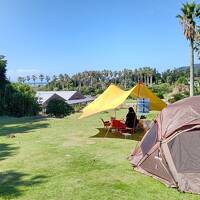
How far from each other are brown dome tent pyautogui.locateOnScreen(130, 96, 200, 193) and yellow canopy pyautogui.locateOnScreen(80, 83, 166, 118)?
5.25m

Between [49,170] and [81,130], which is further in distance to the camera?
[81,130]

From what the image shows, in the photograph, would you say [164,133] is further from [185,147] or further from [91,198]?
[91,198]

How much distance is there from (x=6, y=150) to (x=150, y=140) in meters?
6.25

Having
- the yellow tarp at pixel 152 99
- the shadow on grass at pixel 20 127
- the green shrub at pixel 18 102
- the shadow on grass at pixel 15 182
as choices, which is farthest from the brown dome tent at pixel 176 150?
the green shrub at pixel 18 102

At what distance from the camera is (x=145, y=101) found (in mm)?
18578

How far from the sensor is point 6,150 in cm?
1388

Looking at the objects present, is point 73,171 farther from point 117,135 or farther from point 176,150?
point 117,135

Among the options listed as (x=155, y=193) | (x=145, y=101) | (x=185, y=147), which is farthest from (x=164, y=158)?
(x=145, y=101)

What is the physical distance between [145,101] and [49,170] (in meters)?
9.22

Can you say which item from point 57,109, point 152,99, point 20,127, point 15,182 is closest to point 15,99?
point 57,109

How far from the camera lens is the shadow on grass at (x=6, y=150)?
12.9m

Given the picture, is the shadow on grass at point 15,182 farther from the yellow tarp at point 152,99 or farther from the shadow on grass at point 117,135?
the yellow tarp at point 152,99

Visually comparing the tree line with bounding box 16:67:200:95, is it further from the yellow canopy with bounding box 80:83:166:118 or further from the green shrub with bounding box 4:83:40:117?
the yellow canopy with bounding box 80:83:166:118

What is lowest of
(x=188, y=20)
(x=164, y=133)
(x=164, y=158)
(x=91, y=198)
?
(x=91, y=198)
